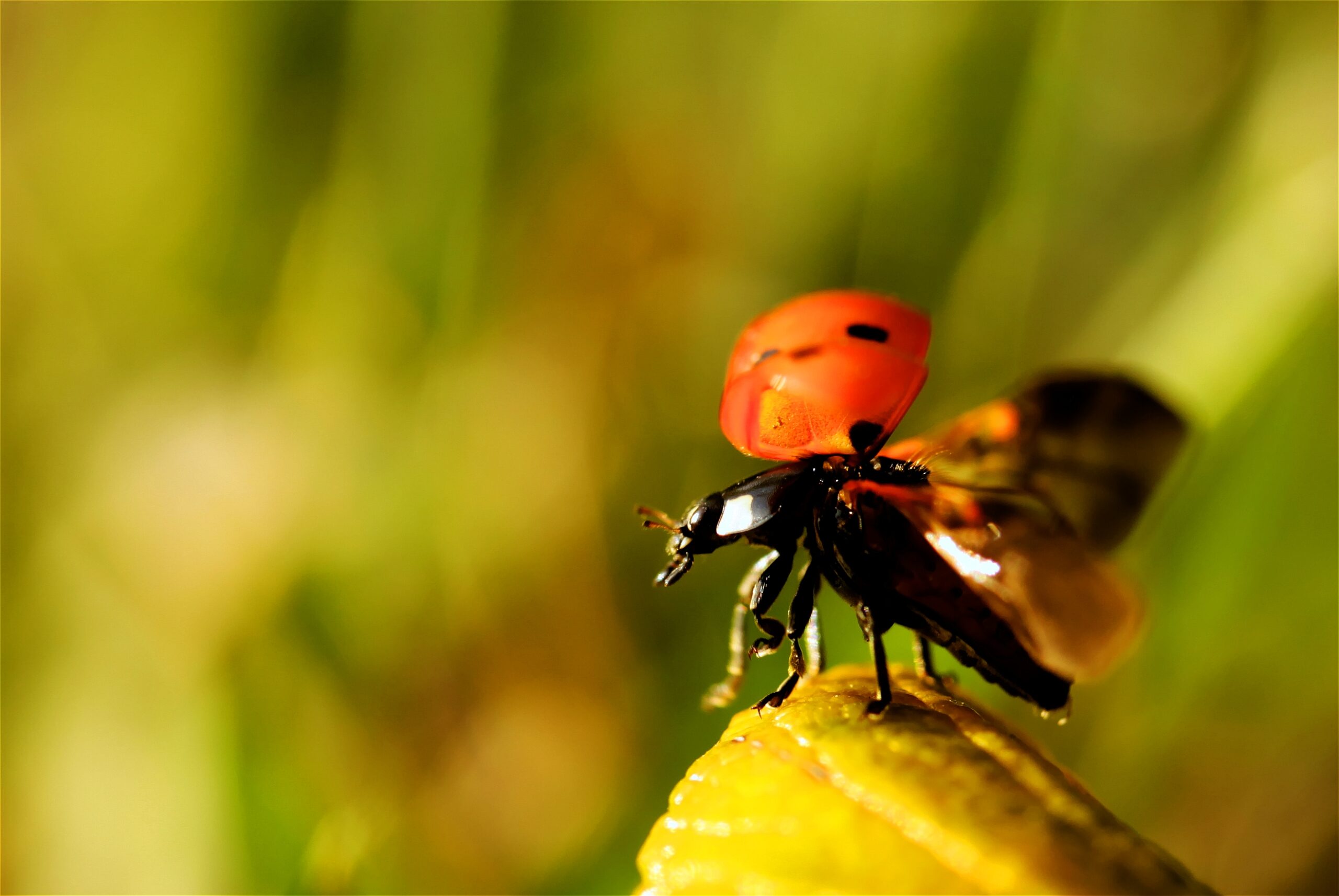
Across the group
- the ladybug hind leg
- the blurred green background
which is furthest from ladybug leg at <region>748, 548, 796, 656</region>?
the blurred green background

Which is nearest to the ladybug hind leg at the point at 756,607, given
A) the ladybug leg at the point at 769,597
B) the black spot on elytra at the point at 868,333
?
the ladybug leg at the point at 769,597

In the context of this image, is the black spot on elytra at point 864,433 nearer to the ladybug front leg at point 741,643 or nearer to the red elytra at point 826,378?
the red elytra at point 826,378

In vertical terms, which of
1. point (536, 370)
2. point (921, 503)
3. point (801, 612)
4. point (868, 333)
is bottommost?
point (536, 370)

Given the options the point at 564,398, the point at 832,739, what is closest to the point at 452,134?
the point at 564,398

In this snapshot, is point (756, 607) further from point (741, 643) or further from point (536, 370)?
point (536, 370)

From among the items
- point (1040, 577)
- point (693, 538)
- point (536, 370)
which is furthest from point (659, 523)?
point (536, 370)

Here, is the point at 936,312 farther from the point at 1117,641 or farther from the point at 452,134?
the point at 1117,641

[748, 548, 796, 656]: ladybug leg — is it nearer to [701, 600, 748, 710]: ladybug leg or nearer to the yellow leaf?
[701, 600, 748, 710]: ladybug leg

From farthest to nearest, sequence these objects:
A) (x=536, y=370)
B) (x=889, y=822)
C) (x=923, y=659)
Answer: (x=536, y=370)
(x=923, y=659)
(x=889, y=822)
